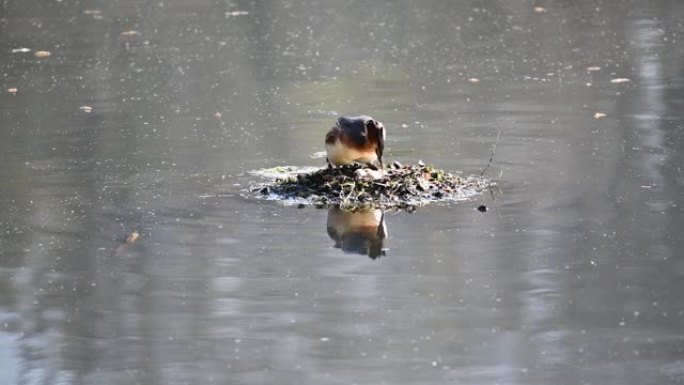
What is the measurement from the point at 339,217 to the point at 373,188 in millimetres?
473

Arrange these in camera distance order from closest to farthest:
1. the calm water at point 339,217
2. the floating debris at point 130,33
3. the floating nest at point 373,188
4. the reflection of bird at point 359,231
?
1. the calm water at point 339,217
2. the reflection of bird at point 359,231
3. the floating nest at point 373,188
4. the floating debris at point 130,33

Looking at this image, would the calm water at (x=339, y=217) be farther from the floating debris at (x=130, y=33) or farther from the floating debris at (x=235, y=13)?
the floating debris at (x=235, y=13)

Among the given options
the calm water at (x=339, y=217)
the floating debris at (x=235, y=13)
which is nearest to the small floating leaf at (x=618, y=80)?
the calm water at (x=339, y=217)

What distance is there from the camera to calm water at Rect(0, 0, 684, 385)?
21.2 ft

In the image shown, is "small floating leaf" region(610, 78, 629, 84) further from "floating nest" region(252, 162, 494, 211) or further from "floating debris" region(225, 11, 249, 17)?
"floating debris" region(225, 11, 249, 17)

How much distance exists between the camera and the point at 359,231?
8.52 m

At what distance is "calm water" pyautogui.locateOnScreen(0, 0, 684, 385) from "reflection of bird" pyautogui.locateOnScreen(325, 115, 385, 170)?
1.76 ft

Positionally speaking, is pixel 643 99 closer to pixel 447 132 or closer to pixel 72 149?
pixel 447 132

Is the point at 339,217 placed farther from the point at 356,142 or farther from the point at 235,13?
the point at 235,13

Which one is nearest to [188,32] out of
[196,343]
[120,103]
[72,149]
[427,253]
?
[120,103]

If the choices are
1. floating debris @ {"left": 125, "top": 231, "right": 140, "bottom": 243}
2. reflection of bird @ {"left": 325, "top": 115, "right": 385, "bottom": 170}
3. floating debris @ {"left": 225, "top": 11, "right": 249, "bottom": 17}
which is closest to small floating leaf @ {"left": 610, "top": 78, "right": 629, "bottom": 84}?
reflection of bird @ {"left": 325, "top": 115, "right": 385, "bottom": 170}

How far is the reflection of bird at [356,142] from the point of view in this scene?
365 inches

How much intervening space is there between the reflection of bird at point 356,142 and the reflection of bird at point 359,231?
0.48 m

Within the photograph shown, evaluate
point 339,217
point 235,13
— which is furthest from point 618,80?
point 235,13
